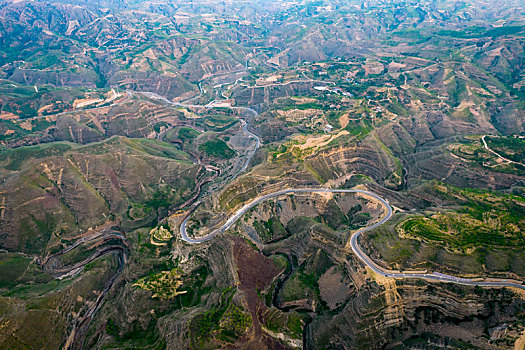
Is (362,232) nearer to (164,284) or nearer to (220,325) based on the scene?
(220,325)

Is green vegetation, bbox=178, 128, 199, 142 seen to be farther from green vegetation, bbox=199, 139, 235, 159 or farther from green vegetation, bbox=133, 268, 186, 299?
green vegetation, bbox=133, 268, 186, 299

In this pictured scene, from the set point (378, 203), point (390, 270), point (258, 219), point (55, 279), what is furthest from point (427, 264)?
point (55, 279)

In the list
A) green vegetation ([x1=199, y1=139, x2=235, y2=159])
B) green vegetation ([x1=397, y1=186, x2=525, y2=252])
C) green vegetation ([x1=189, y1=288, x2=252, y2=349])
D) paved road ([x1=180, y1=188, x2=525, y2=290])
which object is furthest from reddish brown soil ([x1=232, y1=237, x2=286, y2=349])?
green vegetation ([x1=199, y1=139, x2=235, y2=159])

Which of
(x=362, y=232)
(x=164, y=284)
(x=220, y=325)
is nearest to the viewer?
(x=220, y=325)

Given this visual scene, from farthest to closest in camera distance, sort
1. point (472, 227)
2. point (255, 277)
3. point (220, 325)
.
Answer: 1. point (255, 277)
2. point (472, 227)
3. point (220, 325)

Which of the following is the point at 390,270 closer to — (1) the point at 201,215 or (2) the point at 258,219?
(2) the point at 258,219

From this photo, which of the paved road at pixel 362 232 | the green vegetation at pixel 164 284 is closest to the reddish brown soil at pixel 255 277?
the paved road at pixel 362 232

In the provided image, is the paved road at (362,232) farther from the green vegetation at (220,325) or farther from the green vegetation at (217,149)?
the green vegetation at (217,149)

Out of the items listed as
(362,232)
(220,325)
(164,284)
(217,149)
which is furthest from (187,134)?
(220,325)
